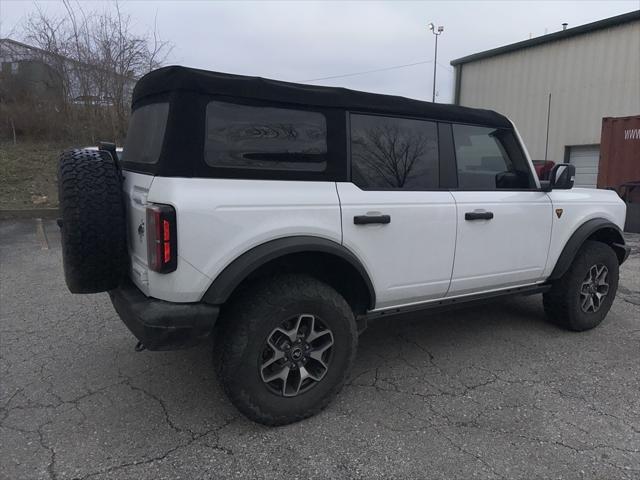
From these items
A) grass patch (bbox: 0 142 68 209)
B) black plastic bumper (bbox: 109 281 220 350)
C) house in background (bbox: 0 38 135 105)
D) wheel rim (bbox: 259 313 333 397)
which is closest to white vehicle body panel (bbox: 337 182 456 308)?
wheel rim (bbox: 259 313 333 397)

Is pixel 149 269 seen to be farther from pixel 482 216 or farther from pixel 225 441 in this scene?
pixel 482 216

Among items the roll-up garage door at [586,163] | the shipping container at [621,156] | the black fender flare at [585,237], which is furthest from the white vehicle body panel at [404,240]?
the roll-up garage door at [586,163]

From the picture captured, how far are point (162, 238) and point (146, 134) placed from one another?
2.86 feet

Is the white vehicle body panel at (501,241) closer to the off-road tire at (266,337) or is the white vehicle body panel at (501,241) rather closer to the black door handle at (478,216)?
the black door handle at (478,216)

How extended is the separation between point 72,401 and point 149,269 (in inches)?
48.1

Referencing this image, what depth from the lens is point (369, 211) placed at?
9.71 feet

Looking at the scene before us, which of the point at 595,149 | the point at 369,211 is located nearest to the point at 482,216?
the point at 369,211

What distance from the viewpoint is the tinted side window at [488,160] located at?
140 inches

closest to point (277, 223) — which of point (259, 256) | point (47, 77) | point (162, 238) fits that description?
point (259, 256)

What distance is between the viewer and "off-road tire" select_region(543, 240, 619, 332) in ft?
13.7

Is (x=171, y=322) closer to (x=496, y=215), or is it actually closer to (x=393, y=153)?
(x=393, y=153)

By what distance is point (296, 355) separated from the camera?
9.13 feet

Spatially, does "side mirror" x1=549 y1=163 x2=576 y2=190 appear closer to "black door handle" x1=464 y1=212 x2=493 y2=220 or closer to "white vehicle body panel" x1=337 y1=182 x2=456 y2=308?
"black door handle" x1=464 y1=212 x2=493 y2=220

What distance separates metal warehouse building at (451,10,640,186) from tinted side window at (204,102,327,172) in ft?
40.3
